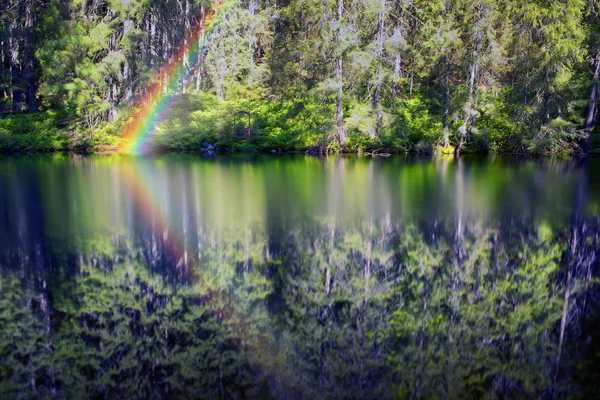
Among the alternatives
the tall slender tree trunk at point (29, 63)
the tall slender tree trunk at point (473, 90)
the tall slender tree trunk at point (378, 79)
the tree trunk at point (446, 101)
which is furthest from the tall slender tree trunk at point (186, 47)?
the tall slender tree trunk at point (473, 90)

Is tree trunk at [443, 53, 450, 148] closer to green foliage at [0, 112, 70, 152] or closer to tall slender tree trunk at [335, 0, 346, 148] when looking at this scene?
tall slender tree trunk at [335, 0, 346, 148]

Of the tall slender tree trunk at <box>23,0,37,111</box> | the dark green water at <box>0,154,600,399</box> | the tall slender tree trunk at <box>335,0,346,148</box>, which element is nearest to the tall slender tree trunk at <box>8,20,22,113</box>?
the tall slender tree trunk at <box>23,0,37,111</box>

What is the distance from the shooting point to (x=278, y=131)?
32.8 metres

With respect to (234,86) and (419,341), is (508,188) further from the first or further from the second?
(234,86)

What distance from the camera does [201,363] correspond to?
4.84 metres

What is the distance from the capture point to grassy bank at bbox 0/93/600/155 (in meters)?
29.5

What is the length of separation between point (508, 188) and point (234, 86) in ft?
82.7

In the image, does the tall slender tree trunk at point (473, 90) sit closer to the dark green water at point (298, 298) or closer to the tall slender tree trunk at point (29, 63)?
the dark green water at point (298, 298)

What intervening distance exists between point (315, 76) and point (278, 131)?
4.25m

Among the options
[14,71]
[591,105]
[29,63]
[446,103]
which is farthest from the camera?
[29,63]

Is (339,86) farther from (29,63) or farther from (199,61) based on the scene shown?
(29,63)

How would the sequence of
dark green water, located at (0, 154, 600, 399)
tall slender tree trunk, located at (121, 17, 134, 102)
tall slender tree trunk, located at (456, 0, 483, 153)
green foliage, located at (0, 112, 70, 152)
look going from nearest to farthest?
dark green water, located at (0, 154, 600, 399)
tall slender tree trunk, located at (456, 0, 483, 153)
green foliage, located at (0, 112, 70, 152)
tall slender tree trunk, located at (121, 17, 134, 102)

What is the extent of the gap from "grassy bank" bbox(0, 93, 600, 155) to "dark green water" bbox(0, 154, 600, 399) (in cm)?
1698

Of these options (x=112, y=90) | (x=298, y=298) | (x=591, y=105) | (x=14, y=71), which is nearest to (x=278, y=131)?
(x=112, y=90)
